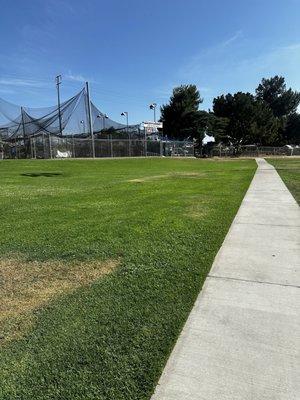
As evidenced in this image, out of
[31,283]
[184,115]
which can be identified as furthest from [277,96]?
[31,283]

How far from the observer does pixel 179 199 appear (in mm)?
9578

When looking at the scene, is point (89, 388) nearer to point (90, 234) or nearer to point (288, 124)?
point (90, 234)

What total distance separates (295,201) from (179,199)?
2.76m

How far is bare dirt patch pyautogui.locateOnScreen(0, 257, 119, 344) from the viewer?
3.14 metres

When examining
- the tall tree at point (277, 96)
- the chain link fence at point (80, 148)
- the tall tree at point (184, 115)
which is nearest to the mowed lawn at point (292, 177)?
the chain link fence at point (80, 148)

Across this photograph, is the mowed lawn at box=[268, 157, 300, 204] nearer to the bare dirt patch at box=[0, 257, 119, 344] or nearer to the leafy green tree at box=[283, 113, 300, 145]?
the bare dirt patch at box=[0, 257, 119, 344]

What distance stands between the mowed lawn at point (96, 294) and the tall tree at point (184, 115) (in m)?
54.7

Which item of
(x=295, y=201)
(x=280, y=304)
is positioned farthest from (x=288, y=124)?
(x=280, y=304)

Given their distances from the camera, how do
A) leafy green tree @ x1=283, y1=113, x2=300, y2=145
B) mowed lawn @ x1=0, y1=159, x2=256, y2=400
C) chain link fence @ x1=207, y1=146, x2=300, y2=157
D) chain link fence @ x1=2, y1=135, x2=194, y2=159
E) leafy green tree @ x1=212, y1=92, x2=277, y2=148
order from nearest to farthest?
mowed lawn @ x1=0, y1=159, x2=256, y2=400 < chain link fence @ x1=2, y1=135, x2=194, y2=159 < chain link fence @ x1=207, y1=146, x2=300, y2=157 < leafy green tree @ x1=212, y1=92, x2=277, y2=148 < leafy green tree @ x1=283, y1=113, x2=300, y2=145

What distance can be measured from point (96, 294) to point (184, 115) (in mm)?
61694

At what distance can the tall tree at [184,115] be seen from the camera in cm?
6084

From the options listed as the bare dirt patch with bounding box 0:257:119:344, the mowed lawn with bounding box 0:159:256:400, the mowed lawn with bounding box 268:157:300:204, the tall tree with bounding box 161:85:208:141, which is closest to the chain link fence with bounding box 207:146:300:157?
the tall tree with bounding box 161:85:208:141

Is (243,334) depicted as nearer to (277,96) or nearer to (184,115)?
(184,115)

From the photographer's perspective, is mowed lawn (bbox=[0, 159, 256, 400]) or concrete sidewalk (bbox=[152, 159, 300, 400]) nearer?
concrete sidewalk (bbox=[152, 159, 300, 400])
